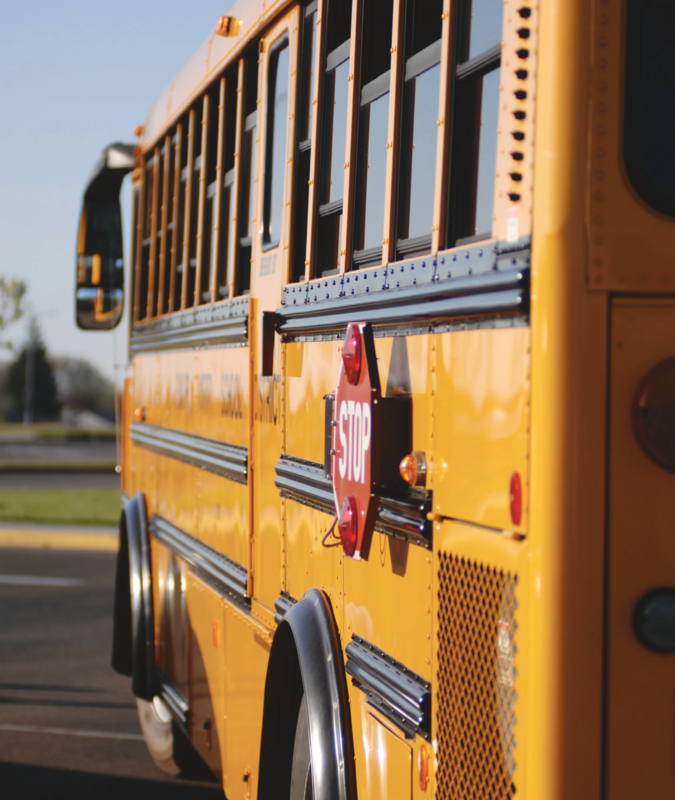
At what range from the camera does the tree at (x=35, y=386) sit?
74938mm

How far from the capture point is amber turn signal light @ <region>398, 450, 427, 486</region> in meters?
2.12

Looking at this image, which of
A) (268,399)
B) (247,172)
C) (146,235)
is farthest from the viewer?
(146,235)

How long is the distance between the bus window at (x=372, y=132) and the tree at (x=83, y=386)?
292 feet

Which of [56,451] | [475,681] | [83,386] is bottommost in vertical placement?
[56,451]

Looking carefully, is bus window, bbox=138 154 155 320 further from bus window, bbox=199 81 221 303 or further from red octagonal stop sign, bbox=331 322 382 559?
red octagonal stop sign, bbox=331 322 382 559

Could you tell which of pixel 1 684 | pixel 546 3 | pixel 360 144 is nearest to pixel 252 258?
pixel 360 144

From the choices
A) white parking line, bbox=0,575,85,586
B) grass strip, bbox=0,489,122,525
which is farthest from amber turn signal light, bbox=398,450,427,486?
grass strip, bbox=0,489,122,525

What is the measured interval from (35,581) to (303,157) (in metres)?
8.31

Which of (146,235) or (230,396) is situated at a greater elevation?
(146,235)

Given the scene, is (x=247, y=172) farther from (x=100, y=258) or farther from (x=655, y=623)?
(x=100, y=258)

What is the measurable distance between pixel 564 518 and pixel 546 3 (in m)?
0.78

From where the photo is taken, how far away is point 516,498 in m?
1.74

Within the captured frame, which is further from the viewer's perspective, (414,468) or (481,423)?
(414,468)

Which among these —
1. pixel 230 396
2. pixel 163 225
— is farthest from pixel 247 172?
pixel 163 225
